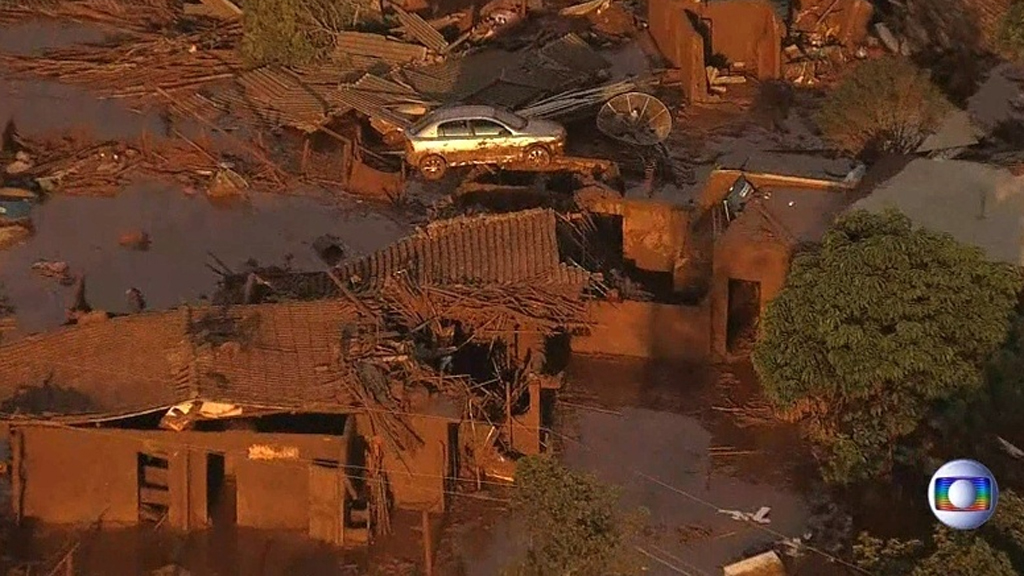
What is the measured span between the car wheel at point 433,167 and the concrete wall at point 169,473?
9800 millimetres

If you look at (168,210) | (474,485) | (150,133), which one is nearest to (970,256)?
(474,485)

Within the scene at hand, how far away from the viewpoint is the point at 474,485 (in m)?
16.4

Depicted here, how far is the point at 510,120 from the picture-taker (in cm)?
2447

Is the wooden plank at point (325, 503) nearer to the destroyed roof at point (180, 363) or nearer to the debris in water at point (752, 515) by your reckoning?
Result: the destroyed roof at point (180, 363)

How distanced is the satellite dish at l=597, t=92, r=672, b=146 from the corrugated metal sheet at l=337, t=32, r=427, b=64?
4.39 meters

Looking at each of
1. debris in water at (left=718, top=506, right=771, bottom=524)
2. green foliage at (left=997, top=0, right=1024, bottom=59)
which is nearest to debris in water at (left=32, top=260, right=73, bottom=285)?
debris in water at (left=718, top=506, right=771, bottom=524)

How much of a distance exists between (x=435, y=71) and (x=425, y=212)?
16.5ft

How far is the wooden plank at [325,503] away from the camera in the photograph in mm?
15195

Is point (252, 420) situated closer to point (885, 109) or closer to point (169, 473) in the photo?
point (169, 473)

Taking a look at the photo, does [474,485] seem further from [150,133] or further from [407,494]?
[150,133]

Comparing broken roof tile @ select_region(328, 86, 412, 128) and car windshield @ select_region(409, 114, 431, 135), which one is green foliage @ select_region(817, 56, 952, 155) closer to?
Result: car windshield @ select_region(409, 114, 431, 135)

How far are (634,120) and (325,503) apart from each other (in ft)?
40.9

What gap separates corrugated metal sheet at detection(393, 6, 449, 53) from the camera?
2866cm

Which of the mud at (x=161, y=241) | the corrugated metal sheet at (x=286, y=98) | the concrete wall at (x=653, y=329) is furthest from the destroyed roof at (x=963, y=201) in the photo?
the corrugated metal sheet at (x=286, y=98)
